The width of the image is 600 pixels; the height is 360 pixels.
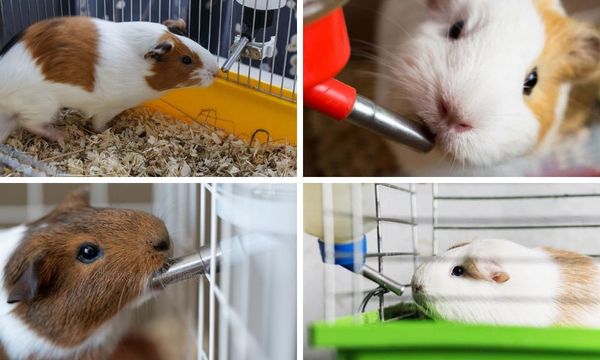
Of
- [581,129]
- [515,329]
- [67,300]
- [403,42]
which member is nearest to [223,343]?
[67,300]

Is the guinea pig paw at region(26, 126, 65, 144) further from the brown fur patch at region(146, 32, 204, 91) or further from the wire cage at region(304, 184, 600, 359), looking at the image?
the wire cage at region(304, 184, 600, 359)

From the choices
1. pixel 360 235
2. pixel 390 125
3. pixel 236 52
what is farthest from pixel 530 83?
pixel 236 52

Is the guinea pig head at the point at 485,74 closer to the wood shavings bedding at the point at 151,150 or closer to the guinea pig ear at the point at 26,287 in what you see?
the wood shavings bedding at the point at 151,150

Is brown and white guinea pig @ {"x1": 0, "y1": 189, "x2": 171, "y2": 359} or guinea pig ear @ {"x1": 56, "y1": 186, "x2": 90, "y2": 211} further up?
guinea pig ear @ {"x1": 56, "y1": 186, "x2": 90, "y2": 211}

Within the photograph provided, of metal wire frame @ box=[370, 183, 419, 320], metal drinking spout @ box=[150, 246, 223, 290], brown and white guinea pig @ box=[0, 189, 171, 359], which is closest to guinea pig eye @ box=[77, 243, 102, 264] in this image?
brown and white guinea pig @ box=[0, 189, 171, 359]

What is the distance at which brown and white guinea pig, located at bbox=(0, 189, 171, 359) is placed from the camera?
3.08 feet

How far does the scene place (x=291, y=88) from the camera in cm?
100

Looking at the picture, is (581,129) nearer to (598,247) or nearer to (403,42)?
(598,247)

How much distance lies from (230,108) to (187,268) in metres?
0.30

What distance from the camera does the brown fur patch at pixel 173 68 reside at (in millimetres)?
1039

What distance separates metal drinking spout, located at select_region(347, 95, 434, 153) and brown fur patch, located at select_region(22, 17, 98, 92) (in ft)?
1.54

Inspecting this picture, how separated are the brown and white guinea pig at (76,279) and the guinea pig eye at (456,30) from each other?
0.60 meters

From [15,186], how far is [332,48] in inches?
24.9

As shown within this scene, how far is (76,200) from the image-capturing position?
3.30 feet
